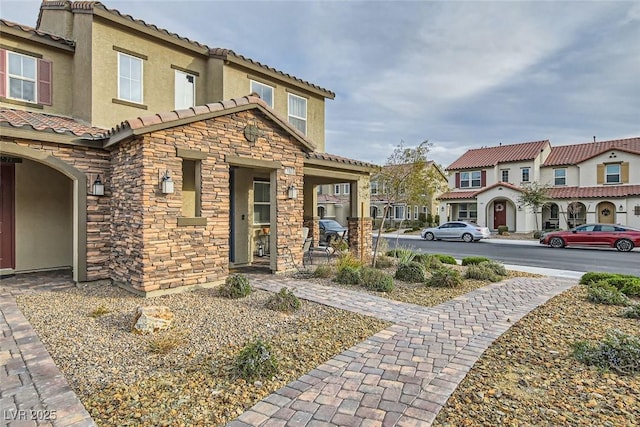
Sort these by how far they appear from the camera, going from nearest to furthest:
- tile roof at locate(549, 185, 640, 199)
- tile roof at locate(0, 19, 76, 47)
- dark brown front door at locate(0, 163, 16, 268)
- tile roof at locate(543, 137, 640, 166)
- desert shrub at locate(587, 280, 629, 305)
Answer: desert shrub at locate(587, 280, 629, 305)
dark brown front door at locate(0, 163, 16, 268)
tile roof at locate(0, 19, 76, 47)
tile roof at locate(549, 185, 640, 199)
tile roof at locate(543, 137, 640, 166)

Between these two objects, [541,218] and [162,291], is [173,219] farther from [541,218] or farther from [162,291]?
[541,218]

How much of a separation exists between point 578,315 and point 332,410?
18.0 feet

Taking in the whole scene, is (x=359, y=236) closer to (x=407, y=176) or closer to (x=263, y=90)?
(x=407, y=176)

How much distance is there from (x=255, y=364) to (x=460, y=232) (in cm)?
2433

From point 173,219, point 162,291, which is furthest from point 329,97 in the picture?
point 162,291

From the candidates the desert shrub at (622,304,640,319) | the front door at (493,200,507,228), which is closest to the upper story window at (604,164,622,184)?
the front door at (493,200,507,228)

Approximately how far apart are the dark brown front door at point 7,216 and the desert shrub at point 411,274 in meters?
10.0

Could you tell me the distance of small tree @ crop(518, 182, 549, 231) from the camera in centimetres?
2706

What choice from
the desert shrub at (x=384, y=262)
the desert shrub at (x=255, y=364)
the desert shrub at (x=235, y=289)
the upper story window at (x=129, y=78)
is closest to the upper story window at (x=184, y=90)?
the upper story window at (x=129, y=78)

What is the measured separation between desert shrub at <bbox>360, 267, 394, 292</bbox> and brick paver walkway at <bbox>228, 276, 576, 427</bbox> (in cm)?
77

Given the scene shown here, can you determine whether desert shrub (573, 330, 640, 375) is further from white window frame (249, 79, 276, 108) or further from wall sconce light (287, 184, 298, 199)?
white window frame (249, 79, 276, 108)

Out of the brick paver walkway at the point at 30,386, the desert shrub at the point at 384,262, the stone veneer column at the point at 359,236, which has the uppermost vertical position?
the stone veneer column at the point at 359,236

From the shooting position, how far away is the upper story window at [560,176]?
30481mm

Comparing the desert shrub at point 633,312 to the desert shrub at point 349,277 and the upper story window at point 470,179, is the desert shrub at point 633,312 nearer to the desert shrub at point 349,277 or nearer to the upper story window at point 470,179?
the desert shrub at point 349,277
